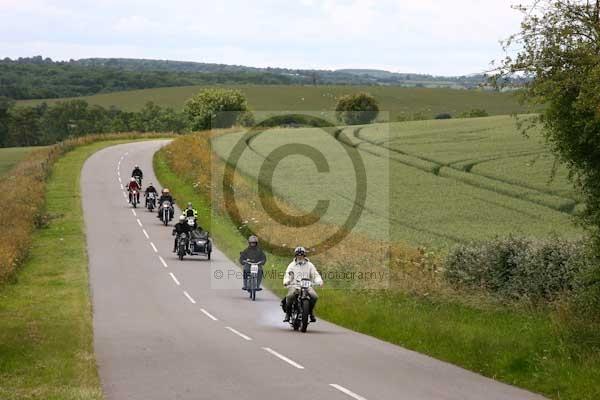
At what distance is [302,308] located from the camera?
20.8 meters

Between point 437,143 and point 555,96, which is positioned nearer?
point 555,96

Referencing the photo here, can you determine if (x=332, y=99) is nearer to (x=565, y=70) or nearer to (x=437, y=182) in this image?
(x=437, y=182)

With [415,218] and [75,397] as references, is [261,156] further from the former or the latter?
[75,397]

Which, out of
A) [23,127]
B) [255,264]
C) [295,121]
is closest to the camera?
[255,264]

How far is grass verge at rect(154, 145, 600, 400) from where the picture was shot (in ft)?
45.7

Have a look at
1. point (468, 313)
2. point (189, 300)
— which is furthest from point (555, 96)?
point (189, 300)

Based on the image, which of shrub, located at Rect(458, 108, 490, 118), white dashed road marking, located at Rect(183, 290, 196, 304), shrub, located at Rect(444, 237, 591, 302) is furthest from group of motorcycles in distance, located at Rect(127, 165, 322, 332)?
shrub, located at Rect(458, 108, 490, 118)

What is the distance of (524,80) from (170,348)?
868cm

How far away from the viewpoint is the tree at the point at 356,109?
419 ft

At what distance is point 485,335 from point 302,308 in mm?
5169

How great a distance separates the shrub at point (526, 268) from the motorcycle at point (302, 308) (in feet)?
13.0

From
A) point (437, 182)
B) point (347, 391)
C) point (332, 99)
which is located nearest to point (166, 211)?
point (437, 182)

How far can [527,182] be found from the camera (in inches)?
1816

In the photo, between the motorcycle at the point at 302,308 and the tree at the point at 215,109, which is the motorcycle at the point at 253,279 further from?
the tree at the point at 215,109
